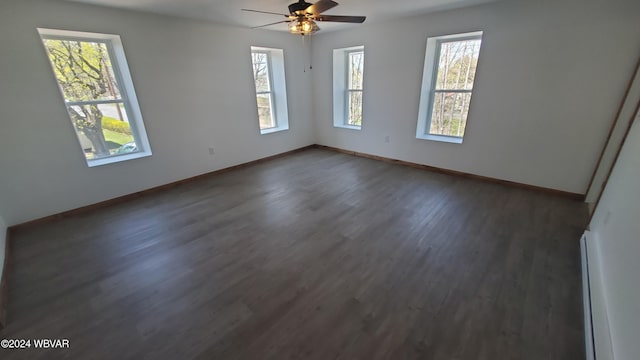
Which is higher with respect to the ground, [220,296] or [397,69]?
[397,69]

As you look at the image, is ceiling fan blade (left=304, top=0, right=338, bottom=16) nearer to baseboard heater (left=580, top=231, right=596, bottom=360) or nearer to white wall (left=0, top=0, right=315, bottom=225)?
white wall (left=0, top=0, right=315, bottom=225)

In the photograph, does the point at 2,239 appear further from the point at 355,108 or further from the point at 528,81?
the point at 528,81

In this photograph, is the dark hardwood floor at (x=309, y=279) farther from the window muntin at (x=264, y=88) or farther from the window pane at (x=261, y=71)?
the window pane at (x=261, y=71)

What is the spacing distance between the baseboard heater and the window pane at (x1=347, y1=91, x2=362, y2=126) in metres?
3.99

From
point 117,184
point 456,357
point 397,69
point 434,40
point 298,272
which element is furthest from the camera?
point 397,69

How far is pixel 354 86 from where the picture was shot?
5402mm

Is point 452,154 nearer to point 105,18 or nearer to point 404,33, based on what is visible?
point 404,33

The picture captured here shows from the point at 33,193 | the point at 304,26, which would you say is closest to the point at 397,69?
the point at 304,26

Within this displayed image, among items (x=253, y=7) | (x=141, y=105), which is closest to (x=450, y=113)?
(x=253, y=7)

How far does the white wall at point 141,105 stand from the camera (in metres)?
2.70

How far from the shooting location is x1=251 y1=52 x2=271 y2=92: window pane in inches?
194

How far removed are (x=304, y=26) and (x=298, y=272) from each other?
8.75 ft

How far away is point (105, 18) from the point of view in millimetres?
3051

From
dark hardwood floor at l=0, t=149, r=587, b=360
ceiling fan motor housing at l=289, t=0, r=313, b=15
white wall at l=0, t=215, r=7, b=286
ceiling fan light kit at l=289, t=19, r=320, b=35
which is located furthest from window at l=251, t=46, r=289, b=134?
white wall at l=0, t=215, r=7, b=286
